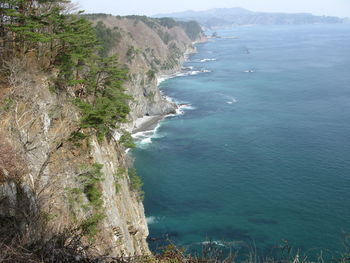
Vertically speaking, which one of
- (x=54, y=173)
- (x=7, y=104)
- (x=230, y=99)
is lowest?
(x=230, y=99)

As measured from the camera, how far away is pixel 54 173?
18562mm

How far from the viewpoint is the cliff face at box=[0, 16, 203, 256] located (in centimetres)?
1346

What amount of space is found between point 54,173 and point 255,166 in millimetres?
40538

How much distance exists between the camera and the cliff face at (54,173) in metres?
13.5

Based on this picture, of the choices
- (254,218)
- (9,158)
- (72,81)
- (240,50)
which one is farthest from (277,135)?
(240,50)

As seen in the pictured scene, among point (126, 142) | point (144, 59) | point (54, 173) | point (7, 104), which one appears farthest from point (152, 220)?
point (144, 59)

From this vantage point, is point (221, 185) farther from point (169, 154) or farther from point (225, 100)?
point (225, 100)

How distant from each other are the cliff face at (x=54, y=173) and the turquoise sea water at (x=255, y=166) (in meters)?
8.02

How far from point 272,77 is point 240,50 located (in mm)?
72980

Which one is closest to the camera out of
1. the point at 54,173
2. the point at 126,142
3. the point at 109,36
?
the point at 54,173

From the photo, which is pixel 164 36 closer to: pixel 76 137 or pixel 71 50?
pixel 71 50

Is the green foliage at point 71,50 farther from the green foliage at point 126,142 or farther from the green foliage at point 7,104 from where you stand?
the green foliage at point 126,142

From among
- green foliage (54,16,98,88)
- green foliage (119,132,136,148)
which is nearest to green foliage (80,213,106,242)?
green foliage (54,16,98,88)

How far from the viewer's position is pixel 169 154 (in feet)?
201
